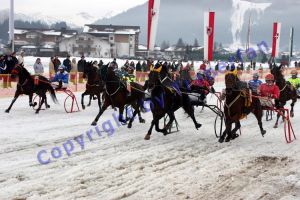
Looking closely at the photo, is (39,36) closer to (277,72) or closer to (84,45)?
(84,45)

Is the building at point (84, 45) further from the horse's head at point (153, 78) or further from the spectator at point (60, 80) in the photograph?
the horse's head at point (153, 78)

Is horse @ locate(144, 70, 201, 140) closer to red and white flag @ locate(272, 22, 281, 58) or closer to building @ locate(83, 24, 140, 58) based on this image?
red and white flag @ locate(272, 22, 281, 58)

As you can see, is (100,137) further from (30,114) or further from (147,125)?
(30,114)

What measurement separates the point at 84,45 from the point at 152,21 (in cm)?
7393

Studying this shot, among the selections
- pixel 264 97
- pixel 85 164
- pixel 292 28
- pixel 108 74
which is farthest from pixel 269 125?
pixel 292 28

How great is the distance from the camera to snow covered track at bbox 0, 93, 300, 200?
631 cm

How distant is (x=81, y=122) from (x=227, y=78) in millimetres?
5069

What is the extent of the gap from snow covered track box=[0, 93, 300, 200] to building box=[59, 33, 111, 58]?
3156 inches

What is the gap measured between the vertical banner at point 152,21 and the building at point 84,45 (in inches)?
2809

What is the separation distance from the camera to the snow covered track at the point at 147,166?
20.7 ft

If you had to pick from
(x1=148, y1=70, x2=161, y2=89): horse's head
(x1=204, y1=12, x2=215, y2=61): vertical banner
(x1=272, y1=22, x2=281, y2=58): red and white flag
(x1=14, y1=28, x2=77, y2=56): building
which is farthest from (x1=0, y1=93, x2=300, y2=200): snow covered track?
(x1=14, y1=28, x2=77, y2=56): building

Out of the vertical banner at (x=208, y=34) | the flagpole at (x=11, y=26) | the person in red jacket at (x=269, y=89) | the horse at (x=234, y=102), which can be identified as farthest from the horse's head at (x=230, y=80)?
the flagpole at (x=11, y=26)

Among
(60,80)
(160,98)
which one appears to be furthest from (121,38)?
(160,98)

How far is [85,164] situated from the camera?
7777mm
